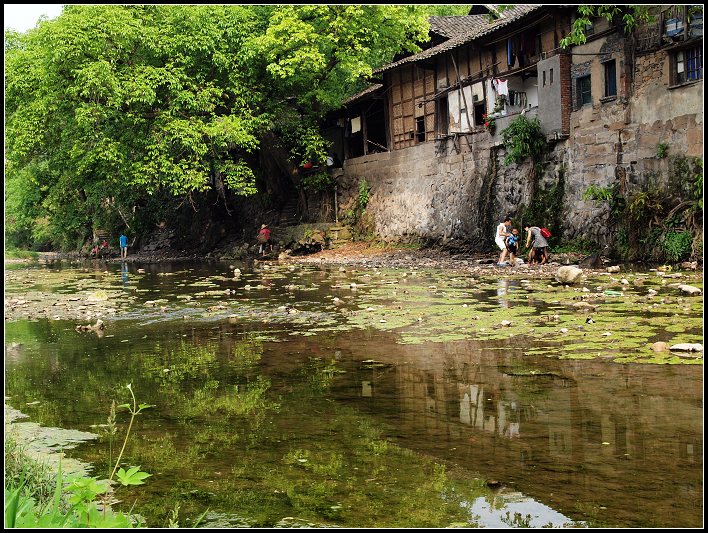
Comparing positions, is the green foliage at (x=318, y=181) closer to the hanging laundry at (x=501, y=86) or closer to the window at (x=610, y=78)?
the hanging laundry at (x=501, y=86)

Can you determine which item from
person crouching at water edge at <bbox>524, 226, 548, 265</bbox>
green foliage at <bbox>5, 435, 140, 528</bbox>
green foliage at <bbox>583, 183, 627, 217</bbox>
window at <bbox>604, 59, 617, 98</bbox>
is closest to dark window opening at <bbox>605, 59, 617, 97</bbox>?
window at <bbox>604, 59, 617, 98</bbox>

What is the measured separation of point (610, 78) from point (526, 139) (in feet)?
11.5

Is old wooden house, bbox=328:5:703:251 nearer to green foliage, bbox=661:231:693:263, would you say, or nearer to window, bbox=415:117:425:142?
window, bbox=415:117:425:142

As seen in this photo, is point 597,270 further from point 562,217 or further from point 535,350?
point 535,350

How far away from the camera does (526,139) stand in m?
24.8

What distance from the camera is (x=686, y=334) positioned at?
876 centimetres

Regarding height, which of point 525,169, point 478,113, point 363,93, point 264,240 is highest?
point 363,93

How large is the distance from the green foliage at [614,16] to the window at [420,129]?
1184cm

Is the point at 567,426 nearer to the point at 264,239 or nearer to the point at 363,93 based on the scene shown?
the point at 264,239

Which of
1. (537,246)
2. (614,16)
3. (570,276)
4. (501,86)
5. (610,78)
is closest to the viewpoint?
(570,276)

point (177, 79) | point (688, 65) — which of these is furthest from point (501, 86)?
point (177, 79)

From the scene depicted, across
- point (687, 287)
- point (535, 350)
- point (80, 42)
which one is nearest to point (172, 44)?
point (80, 42)

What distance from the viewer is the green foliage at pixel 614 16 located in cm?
1943

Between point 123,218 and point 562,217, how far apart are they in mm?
28491
